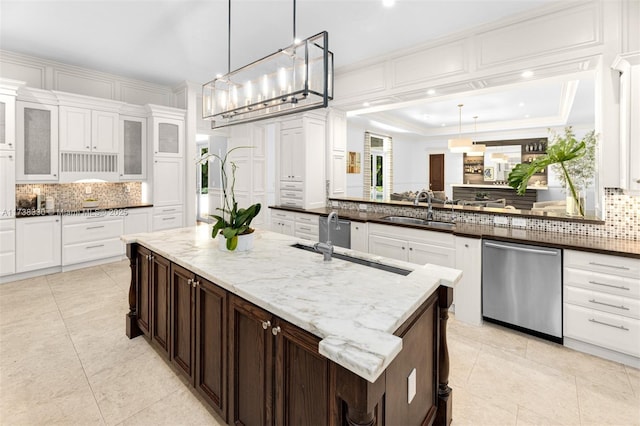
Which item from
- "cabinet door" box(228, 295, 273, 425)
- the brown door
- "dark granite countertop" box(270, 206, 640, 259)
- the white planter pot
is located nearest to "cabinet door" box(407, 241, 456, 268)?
"dark granite countertop" box(270, 206, 640, 259)

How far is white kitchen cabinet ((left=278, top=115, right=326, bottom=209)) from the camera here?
501 centimetres

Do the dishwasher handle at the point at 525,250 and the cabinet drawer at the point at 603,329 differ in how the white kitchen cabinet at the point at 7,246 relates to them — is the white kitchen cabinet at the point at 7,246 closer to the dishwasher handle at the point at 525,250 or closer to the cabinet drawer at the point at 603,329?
the dishwasher handle at the point at 525,250

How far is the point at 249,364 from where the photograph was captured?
1.54 metres

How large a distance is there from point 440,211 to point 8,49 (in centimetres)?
615

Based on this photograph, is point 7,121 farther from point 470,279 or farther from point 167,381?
point 470,279

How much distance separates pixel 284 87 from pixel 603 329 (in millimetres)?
2977

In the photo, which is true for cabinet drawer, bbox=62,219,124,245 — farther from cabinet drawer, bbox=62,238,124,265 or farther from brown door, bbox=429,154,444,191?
brown door, bbox=429,154,444,191

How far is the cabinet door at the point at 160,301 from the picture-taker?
7.41ft

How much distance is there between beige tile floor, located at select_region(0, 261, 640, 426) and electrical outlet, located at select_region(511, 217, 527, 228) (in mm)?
1092

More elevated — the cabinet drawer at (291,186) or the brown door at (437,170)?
the brown door at (437,170)

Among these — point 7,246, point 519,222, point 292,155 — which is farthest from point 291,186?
point 7,246

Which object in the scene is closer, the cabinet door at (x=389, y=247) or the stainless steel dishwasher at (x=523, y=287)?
the stainless steel dishwasher at (x=523, y=287)

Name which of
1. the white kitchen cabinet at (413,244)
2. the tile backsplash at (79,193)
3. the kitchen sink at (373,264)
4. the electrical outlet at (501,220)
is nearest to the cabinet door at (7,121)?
the tile backsplash at (79,193)

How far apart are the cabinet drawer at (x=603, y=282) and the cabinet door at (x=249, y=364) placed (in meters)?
2.50
